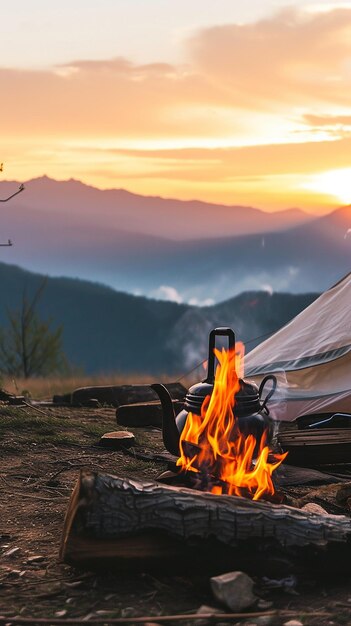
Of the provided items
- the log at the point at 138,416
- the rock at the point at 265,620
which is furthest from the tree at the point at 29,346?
the rock at the point at 265,620

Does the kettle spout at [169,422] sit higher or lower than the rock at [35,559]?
higher

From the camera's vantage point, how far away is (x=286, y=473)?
5051 millimetres

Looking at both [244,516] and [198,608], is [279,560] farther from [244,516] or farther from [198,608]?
[198,608]

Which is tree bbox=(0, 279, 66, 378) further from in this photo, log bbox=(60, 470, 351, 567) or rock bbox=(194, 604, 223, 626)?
rock bbox=(194, 604, 223, 626)

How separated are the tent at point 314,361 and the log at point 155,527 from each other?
355cm

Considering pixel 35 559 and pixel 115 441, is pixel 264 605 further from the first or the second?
pixel 115 441

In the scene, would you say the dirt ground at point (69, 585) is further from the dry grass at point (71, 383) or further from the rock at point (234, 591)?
the dry grass at point (71, 383)

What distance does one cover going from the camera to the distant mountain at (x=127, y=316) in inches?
1901

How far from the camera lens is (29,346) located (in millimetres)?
17391

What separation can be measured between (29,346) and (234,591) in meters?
14.9

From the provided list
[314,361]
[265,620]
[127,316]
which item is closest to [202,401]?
[265,620]

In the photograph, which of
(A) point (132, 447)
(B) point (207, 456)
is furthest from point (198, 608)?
(A) point (132, 447)

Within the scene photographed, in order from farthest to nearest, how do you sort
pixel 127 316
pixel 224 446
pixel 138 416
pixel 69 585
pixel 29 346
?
pixel 127 316
pixel 29 346
pixel 138 416
pixel 224 446
pixel 69 585

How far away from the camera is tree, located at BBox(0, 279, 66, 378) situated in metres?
17.1
